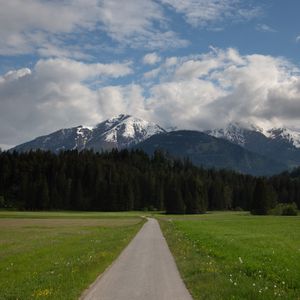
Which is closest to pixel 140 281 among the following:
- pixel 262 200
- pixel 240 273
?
pixel 240 273

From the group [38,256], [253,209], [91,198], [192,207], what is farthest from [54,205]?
[38,256]

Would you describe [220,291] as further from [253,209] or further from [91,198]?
[91,198]

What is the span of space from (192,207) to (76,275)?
162 meters

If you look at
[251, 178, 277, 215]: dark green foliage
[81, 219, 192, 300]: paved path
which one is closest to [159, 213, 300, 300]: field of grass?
[81, 219, 192, 300]: paved path

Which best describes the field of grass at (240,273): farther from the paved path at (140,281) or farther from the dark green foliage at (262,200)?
the dark green foliage at (262,200)

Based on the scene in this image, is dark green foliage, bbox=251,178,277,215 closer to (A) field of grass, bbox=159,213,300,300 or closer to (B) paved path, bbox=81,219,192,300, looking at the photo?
(A) field of grass, bbox=159,213,300,300

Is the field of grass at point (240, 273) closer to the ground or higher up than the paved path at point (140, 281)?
higher up

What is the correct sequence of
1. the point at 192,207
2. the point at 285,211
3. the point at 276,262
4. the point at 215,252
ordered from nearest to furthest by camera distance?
the point at 276,262, the point at 215,252, the point at 285,211, the point at 192,207

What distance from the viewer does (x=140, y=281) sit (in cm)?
2036

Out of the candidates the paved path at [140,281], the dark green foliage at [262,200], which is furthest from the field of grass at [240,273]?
the dark green foliage at [262,200]

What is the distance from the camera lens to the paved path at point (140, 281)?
55.9 feet

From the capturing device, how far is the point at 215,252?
102 ft

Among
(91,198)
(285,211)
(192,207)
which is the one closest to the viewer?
(285,211)

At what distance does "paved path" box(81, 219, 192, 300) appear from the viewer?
17.0m
